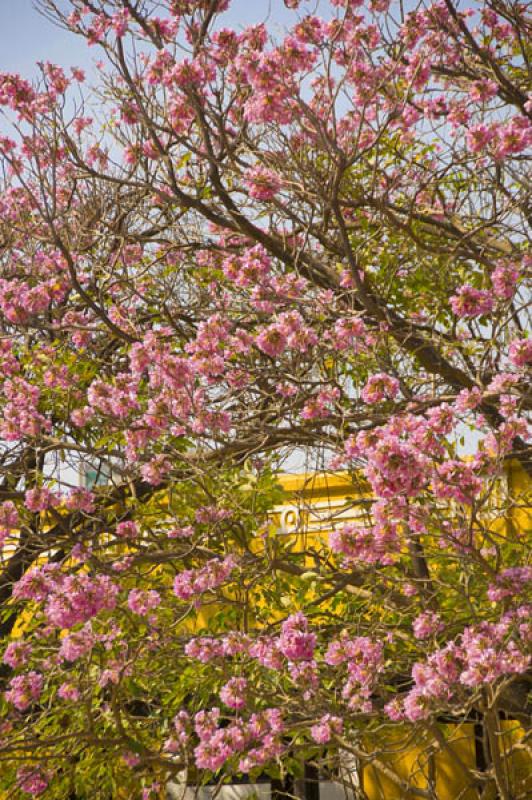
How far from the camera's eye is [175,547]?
5.56 metres

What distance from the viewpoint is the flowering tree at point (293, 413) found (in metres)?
4.28

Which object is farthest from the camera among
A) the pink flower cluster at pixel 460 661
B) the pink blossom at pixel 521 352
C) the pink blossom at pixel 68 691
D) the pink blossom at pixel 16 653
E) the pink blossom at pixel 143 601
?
the pink blossom at pixel 143 601

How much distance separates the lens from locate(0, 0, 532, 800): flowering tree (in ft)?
14.0

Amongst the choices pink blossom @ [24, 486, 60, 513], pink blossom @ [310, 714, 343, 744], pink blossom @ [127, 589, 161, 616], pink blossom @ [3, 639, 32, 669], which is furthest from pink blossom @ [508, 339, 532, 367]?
pink blossom @ [3, 639, 32, 669]

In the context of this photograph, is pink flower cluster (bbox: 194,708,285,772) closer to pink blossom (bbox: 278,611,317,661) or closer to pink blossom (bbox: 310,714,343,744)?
pink blossom (bbox: 310,714,343,744)

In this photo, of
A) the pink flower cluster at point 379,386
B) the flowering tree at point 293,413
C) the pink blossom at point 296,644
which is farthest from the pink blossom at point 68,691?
the pink flower cluster at point 379,386

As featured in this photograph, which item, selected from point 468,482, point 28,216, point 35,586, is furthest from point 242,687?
point 28,216

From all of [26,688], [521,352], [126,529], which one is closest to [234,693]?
[26,688]

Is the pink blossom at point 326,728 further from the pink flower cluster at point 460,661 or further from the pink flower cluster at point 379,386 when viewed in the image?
the pink flower cluster at point 379,386

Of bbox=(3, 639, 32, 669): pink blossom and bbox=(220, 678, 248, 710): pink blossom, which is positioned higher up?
bbox=(3, 639, 32, 669): pink blossom

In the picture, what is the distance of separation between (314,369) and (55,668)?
2623 mm

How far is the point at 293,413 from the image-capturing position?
5461 millimetres

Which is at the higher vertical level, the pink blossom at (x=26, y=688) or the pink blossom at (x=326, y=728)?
the pink blossom at (x=26, y=688)

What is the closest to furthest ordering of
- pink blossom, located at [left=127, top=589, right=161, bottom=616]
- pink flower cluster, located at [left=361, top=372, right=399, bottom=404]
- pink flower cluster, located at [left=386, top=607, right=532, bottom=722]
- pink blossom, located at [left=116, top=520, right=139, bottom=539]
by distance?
pink flower cluster, located at [left=386, top=607, right=532, bottom=722], pink flower cluster, located at [left=361, top=372, right=399, bottom=404], pink blossom, located at [left=127, top=589, right=161, bottom=616], pink blossom, located at [left=116, top=520, right=139, bottom=539]
